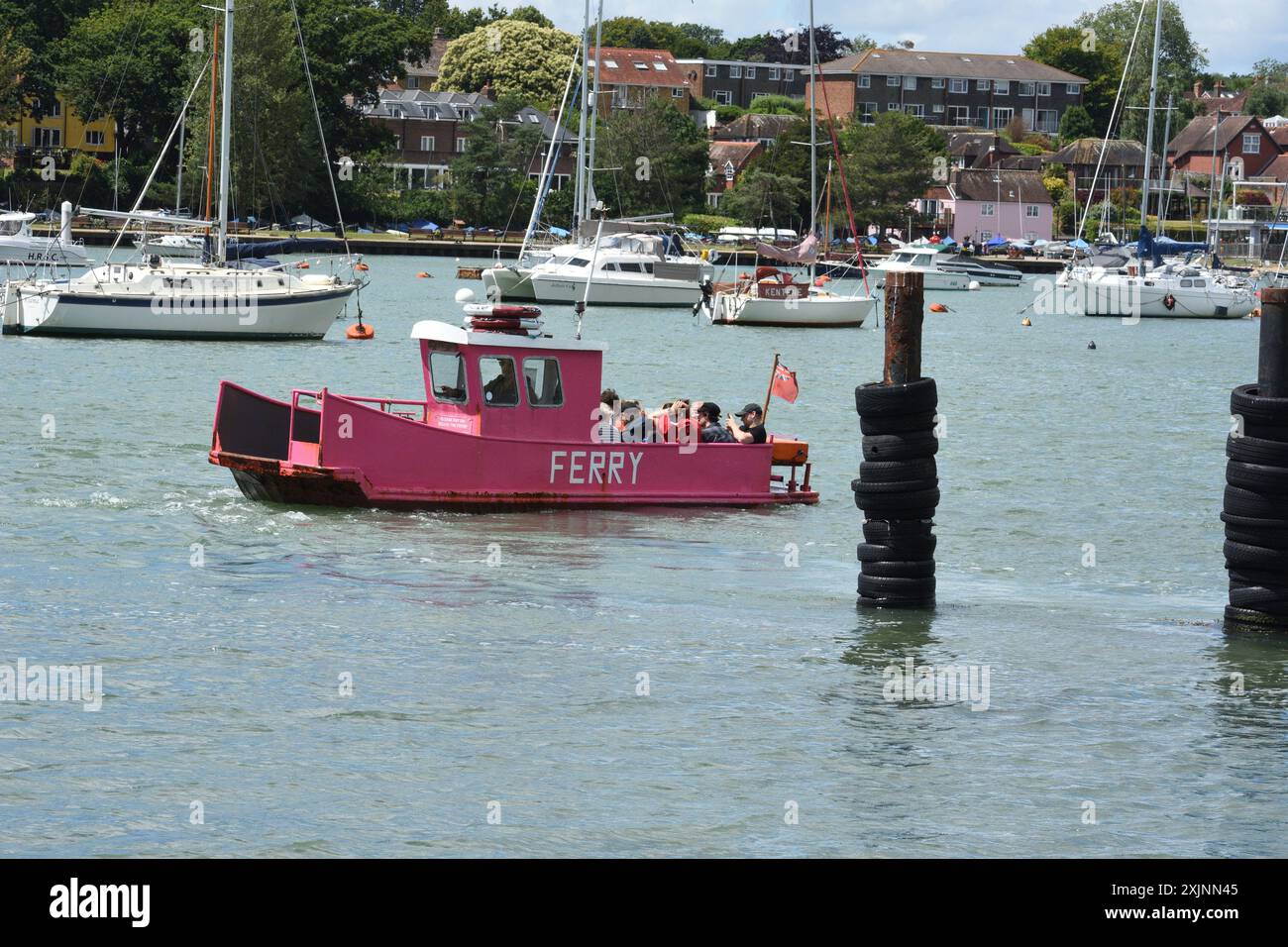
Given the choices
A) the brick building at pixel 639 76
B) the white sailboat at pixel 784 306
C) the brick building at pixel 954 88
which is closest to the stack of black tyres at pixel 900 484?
the white sailboat at pixel 784 306

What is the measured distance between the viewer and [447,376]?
81.8 ft

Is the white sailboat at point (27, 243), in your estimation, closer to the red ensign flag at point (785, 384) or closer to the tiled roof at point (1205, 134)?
the red ensign flag at point (785, 384)

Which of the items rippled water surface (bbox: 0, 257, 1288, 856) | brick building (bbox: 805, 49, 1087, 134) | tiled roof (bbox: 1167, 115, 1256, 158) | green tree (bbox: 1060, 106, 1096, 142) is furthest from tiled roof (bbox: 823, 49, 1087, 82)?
rippled water surface (bbox: 0, 257, 1288, 856)

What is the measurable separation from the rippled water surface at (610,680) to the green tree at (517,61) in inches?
5101

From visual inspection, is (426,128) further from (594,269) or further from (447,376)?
(447,376)

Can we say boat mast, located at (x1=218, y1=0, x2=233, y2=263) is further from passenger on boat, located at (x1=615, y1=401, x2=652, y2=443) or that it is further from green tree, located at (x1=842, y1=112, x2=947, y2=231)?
A: green tree, located at (x1=842, y1=112, x2=947, y2=231)

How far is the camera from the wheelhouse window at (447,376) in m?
24.8

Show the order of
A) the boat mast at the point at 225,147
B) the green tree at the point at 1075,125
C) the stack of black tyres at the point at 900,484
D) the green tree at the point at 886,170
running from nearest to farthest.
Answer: the stack of black tyres at the point at 900,484, the boat mast at the point at 225,147, the green tree at the point at 886,170, the green tree at the point at 1075,125

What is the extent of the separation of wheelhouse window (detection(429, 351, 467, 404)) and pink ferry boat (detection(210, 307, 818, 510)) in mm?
13

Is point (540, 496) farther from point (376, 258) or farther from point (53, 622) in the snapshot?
point (376, 258)

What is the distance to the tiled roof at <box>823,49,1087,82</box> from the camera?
625ft
